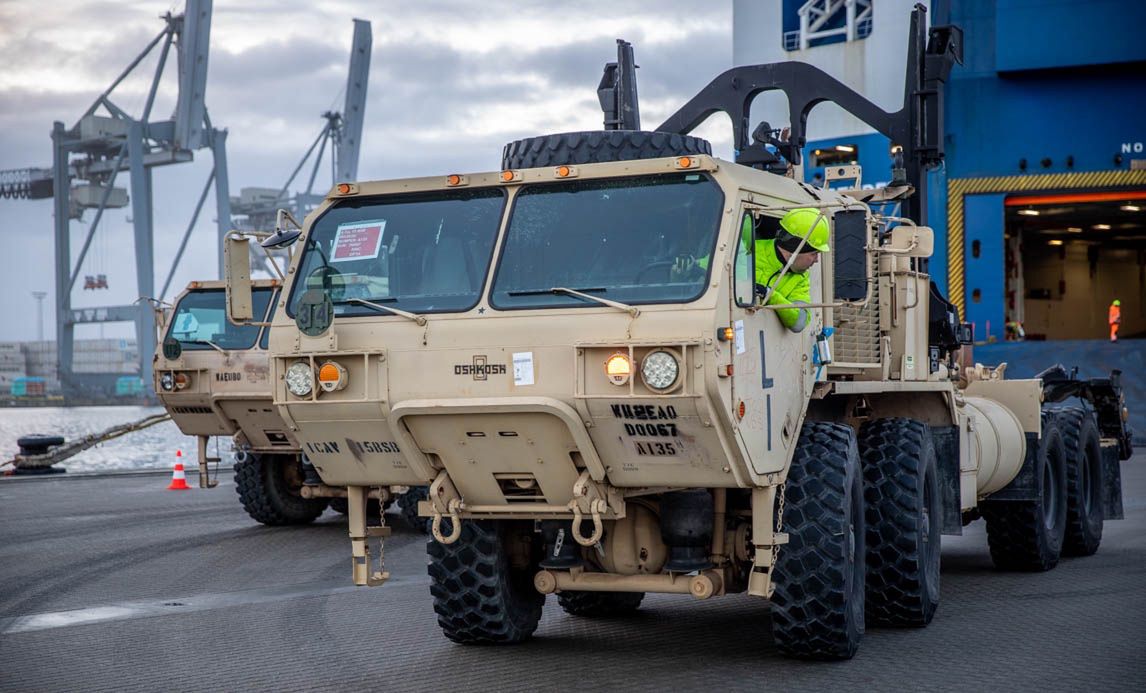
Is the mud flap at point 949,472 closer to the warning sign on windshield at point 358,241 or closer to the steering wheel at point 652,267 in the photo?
the steering wheel at point 652,267

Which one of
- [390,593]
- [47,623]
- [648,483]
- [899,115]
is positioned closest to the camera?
[648,483]

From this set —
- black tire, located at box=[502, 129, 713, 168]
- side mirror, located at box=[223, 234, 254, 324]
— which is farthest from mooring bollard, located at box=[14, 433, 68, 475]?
black tire, located at box=[502, 129, 713, 168]

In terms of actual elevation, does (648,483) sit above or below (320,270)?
below

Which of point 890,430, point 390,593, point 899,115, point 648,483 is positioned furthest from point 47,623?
point 899,115

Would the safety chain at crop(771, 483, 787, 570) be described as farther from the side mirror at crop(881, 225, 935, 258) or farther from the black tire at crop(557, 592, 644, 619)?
the side mirror at crop(881, 225, 935, 258)

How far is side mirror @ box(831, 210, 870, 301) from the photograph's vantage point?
22.6 ft

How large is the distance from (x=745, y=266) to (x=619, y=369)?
33.6 inches

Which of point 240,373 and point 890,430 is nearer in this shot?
point 890,430

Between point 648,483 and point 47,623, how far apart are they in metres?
4.70

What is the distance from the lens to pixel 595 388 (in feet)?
22.0

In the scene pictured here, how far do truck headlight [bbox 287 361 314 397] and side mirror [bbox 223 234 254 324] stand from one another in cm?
41

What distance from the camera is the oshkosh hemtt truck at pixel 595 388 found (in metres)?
6.73

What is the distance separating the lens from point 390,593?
34.6ft

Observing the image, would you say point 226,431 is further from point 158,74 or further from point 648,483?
point 158,74
